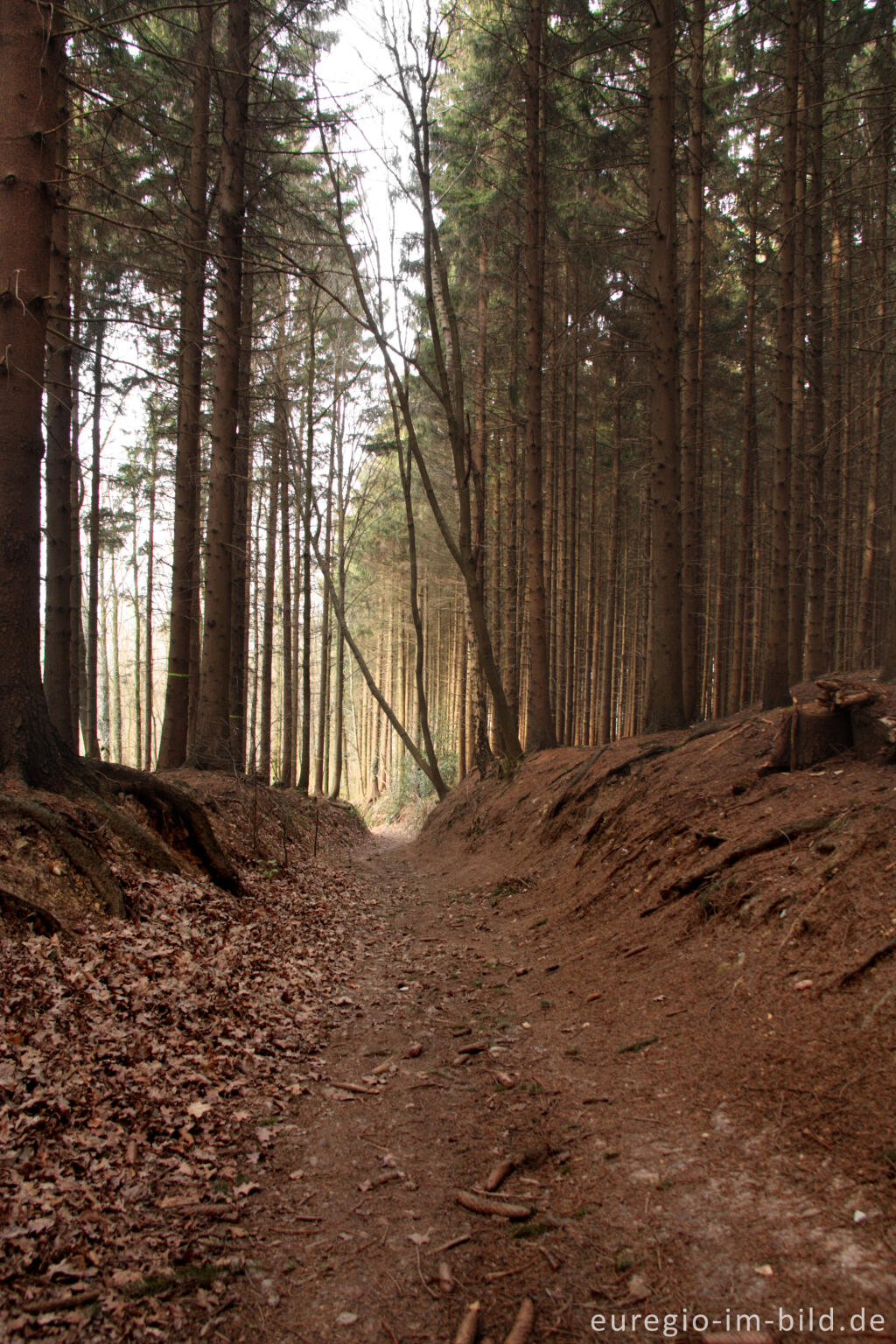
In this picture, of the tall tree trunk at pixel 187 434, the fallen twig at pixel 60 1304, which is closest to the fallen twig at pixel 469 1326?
the fallen twig at pixel 60 1304

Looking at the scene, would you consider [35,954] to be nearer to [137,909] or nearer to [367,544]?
[137,909]

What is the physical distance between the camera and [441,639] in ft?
110

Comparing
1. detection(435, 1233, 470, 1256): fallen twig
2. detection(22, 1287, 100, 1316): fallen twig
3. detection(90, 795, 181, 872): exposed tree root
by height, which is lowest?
detection(435, 1233, 470, 1256): fallen twig

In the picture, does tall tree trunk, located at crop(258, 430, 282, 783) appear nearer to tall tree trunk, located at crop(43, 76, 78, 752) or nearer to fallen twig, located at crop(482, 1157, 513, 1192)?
tall tree trunk, located at crop(43, 76, 78, 752)

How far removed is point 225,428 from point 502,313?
10277 mm

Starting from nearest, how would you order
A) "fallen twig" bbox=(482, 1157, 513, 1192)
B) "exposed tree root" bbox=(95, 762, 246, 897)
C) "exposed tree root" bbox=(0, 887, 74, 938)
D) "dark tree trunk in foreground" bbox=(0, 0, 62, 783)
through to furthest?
"fallen twig" bbox=(482, 1157, 513, 1192), "exposed tree root" bbox=(0, 887, 74, 938), "dark tree trunk in foreground" bbox=(0, 0, 62, 783), "exposed tree root" bbox=(95, 762, 246, 897)

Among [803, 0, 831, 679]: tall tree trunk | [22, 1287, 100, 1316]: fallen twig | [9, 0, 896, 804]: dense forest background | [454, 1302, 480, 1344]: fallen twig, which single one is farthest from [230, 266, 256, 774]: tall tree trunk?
[454, 1302, 480, 1344]: fallen twig

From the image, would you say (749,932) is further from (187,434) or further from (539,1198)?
(187,434)

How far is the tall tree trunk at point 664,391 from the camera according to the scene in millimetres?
9688

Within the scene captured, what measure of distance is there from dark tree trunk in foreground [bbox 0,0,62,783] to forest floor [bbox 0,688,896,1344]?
1880mm

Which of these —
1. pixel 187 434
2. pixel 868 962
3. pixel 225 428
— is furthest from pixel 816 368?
pixel 868 962

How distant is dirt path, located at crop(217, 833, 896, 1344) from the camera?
7.38ft

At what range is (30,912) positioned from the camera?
439 cm

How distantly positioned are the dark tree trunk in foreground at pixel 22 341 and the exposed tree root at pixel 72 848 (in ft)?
2.09
